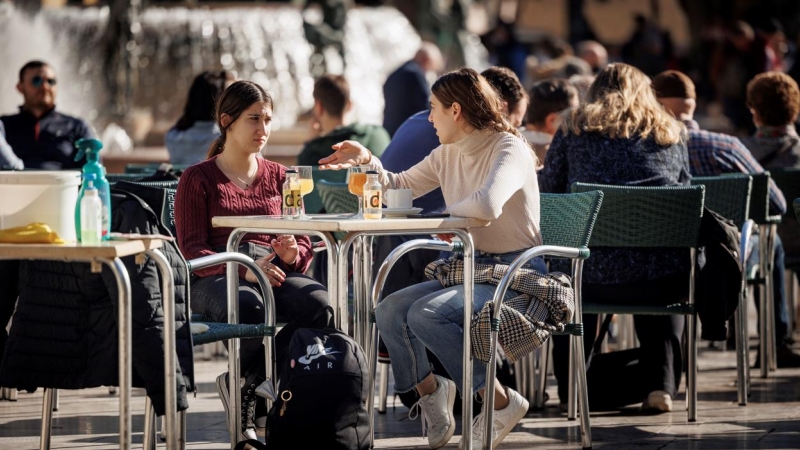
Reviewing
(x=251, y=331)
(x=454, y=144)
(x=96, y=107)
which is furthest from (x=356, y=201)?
(x=96, y=107)

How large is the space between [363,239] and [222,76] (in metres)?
2.57

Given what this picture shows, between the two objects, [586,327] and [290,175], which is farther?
[586,327]

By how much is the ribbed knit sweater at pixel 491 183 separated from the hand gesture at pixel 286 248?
0.44m

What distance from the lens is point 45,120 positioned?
850 centimetres

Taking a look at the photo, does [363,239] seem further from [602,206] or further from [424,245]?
[602,206]

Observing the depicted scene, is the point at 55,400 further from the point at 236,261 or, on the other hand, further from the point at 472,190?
the point at 472,190

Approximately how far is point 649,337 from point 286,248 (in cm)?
182

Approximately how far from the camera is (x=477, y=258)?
18.0 feet

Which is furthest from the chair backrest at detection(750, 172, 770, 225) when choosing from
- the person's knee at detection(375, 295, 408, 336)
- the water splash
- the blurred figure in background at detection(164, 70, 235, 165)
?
the water splash

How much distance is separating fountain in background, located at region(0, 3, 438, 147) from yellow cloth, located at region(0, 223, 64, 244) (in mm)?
13054

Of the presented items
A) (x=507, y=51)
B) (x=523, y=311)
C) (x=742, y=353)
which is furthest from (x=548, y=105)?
(x=507, y=51)

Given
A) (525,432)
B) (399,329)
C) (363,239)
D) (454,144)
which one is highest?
(454,144)

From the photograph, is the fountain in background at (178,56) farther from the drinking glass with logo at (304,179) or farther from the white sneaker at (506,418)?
the white sneaker at (506,418)

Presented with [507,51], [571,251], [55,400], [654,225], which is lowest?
[55,400]
